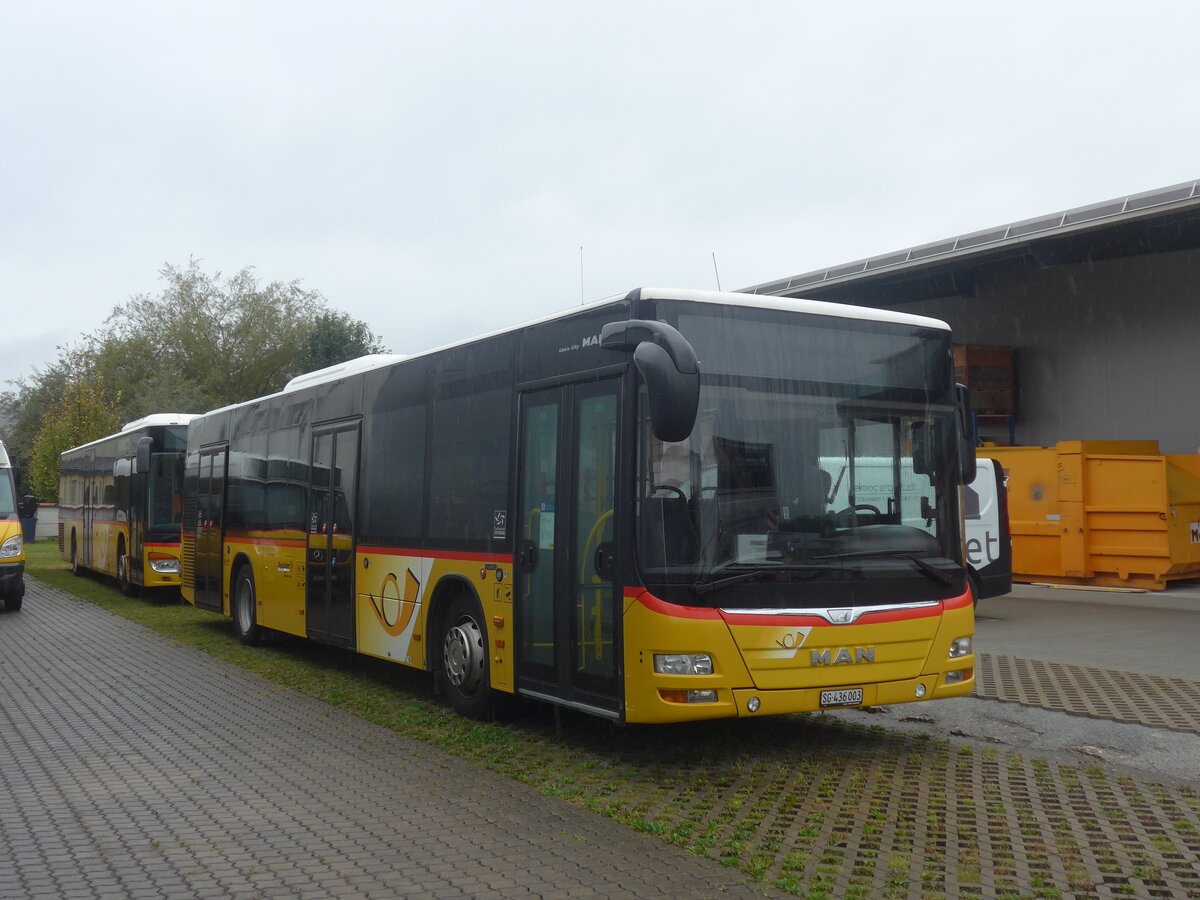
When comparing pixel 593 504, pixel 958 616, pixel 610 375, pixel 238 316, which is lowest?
pixel 958 616

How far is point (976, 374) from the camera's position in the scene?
24906 millimetres

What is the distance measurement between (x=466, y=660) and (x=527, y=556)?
123cm

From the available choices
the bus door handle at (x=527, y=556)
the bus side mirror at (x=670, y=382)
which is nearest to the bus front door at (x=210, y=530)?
the bus door handle at (x=527, y=556)

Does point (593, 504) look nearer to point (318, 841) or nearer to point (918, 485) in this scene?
point (918, 485)

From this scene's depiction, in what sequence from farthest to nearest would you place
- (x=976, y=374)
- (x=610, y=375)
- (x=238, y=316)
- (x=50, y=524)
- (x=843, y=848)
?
(x=238, y=316) → (x=50, y=524) → (x=976, y=374) → (x=610, y=375) → (x=843, y=848)

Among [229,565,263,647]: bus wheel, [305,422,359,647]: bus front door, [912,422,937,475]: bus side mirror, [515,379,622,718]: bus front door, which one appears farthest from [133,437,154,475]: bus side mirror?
[912,422,937,475]: bus side mirror

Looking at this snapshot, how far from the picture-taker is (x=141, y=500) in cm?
2045

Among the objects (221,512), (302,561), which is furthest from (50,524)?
(302,561)

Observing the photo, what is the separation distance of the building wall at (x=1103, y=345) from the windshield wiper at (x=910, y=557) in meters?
17.0

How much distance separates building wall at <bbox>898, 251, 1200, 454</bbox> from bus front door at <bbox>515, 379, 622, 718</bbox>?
17.9m

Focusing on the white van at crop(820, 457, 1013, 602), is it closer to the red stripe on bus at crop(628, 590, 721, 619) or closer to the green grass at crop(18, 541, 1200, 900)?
the green grass at crop(18, 541, 1200, 900)

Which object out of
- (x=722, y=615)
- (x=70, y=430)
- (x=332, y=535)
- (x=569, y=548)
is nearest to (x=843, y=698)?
(x=722, y=615)

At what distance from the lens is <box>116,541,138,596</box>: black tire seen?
71.5ft

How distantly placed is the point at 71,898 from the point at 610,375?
157 inches
